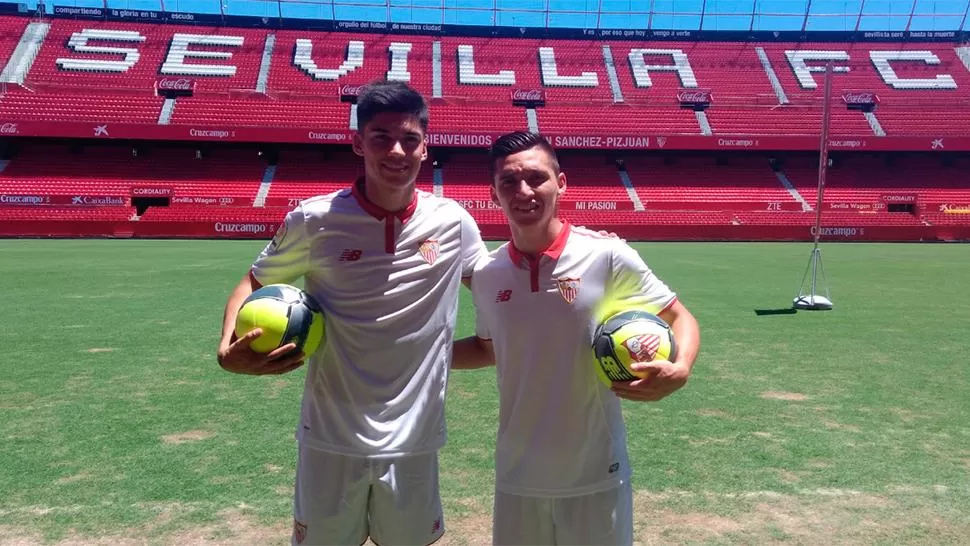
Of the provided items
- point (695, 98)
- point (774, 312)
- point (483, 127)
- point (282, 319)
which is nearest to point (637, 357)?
point (282, 319)

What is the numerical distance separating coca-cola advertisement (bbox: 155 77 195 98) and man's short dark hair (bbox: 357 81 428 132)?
138 feet

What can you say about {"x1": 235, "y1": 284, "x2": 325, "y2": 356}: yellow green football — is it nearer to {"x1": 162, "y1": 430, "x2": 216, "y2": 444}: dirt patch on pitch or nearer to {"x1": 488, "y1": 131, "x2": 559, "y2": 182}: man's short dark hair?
{"x1": 488, "y1": 131, "x2": 559, "y2": 182}: man's short dark hair

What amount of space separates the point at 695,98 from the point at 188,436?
42416 mm

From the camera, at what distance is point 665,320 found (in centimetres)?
248

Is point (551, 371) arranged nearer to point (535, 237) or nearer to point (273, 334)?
point (535, 237)

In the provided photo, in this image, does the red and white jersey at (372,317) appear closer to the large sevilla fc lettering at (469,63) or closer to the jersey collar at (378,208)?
the jersey collar at (378,208)

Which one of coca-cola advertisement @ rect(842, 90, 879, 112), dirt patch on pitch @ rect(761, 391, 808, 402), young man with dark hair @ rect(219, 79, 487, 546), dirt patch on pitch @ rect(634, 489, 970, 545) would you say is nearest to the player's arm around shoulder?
young man with dark hair @ rect(219, 79, 487, 546)

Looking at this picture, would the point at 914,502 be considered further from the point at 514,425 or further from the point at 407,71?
the point at 407,71

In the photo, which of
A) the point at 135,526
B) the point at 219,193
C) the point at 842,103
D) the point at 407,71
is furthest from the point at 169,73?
the point at 135,526

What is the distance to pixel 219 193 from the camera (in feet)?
116

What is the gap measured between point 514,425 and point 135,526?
2.20m

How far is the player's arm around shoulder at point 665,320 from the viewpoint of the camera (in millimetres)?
2150

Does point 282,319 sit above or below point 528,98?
below

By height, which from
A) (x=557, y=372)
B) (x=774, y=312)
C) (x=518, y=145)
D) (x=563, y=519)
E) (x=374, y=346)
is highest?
(x=774, y=312)
